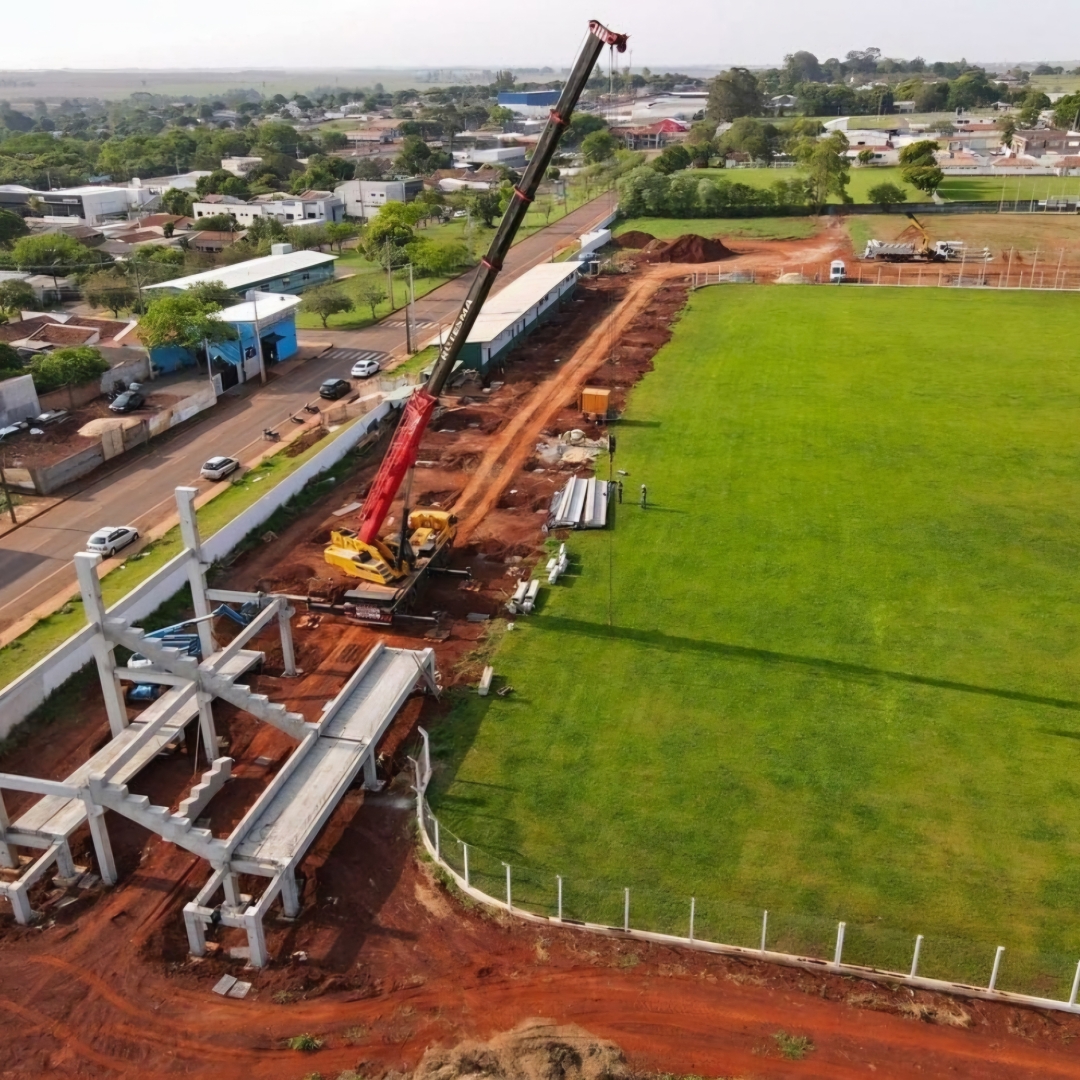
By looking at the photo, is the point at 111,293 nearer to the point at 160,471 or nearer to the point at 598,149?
the point at 160,471

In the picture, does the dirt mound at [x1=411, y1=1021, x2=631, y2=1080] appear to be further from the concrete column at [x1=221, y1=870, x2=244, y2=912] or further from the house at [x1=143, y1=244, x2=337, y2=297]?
the house at [x1=143, y1=244, x2=337, y2=297]

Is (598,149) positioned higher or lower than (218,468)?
higher

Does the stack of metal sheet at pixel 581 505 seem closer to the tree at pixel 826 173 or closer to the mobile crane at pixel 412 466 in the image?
the mobile crane at pixel 412 466

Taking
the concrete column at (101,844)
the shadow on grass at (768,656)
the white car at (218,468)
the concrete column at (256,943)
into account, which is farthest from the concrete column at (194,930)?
the white car at (218,468)

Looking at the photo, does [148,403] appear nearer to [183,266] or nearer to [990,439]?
[183,266]

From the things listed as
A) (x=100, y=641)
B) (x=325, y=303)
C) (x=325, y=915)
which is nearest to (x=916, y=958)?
(x=325, y=915)

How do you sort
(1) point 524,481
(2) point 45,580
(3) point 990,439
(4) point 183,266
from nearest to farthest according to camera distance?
(2) point 45,580
(1) point 524,481
(3) point 990,439
(4) point 183,266

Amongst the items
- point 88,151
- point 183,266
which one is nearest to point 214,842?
point 183,266
